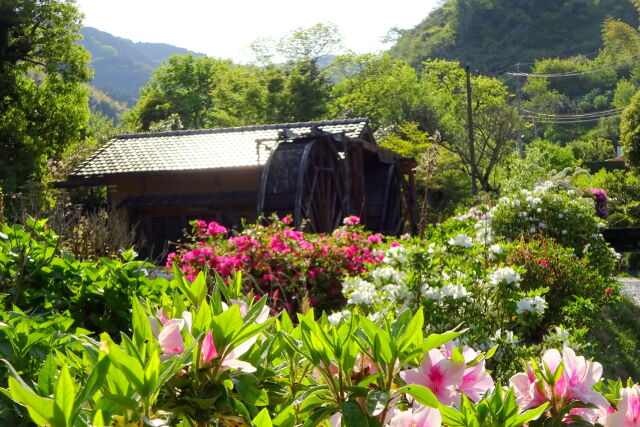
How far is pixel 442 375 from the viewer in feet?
4.38

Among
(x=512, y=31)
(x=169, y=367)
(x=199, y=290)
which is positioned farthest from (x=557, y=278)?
(x=512, y=31)

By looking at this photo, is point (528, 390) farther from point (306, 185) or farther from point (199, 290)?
point (306, 185)

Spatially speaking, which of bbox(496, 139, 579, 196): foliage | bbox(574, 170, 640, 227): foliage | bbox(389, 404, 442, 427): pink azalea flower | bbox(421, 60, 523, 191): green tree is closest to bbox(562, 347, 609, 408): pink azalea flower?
bbox(389, 404, 442, 427): pink azalea flower

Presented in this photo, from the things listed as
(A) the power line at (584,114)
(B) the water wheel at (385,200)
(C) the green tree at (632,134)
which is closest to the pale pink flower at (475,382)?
(B) the water wheel at (385,200)

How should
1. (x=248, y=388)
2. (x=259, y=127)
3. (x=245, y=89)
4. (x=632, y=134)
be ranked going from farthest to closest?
(x=245, y=89), (x=632, y=134), (x=259, y=127), (x=248, y=388)

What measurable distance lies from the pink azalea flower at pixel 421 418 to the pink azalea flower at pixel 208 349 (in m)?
0.29

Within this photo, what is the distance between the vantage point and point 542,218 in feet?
32.8

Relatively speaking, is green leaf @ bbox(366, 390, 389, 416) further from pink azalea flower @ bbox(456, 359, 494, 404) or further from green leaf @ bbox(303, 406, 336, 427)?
pink azalea flower @ bbox(456, 359, 494, 404)

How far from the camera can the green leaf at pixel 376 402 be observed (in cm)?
120

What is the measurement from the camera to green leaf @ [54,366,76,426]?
927 mm

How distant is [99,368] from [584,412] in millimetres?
801

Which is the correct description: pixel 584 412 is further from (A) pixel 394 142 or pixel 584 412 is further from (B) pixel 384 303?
(A) pixel 394 142

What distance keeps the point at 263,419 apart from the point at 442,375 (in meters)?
0.40

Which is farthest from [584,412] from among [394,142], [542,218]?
[394,142]
